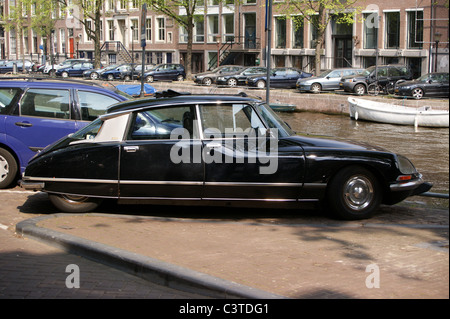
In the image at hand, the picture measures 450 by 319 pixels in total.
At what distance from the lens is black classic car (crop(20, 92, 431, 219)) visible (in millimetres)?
7688

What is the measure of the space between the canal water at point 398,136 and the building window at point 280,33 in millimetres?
21219

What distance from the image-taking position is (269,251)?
20.9 feet

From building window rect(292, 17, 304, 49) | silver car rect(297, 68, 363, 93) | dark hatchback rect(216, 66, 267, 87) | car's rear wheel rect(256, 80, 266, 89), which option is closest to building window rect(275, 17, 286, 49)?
building window rect(292, 17, 304, 49)

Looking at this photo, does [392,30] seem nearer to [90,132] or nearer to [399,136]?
[399,136]

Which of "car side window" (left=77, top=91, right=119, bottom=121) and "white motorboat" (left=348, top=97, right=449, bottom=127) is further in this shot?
"white motorboat" (left=348, top=97, right=449, bottom=127)

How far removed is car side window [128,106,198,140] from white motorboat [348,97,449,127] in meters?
17.5

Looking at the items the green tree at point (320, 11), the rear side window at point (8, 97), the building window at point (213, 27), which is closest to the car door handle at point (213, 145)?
the rear side window at point (8, 97)

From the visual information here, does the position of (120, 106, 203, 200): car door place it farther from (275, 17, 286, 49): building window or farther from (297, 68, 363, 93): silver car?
(275, 17, 286, 49): building window

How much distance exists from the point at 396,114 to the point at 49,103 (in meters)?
18.3

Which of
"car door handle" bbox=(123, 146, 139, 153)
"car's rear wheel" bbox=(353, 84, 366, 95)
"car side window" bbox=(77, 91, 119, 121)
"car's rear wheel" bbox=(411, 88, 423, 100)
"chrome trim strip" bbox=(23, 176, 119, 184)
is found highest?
"car's rear wheel" bbox=(353, 84, 366, 95)

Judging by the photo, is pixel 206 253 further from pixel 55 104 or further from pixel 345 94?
pixel 345 94

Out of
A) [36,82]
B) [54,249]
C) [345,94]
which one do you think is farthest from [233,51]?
[54,249]

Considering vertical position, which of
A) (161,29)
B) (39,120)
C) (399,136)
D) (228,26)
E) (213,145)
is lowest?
(399,136)

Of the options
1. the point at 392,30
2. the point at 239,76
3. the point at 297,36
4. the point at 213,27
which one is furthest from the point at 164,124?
the point at 213,27
